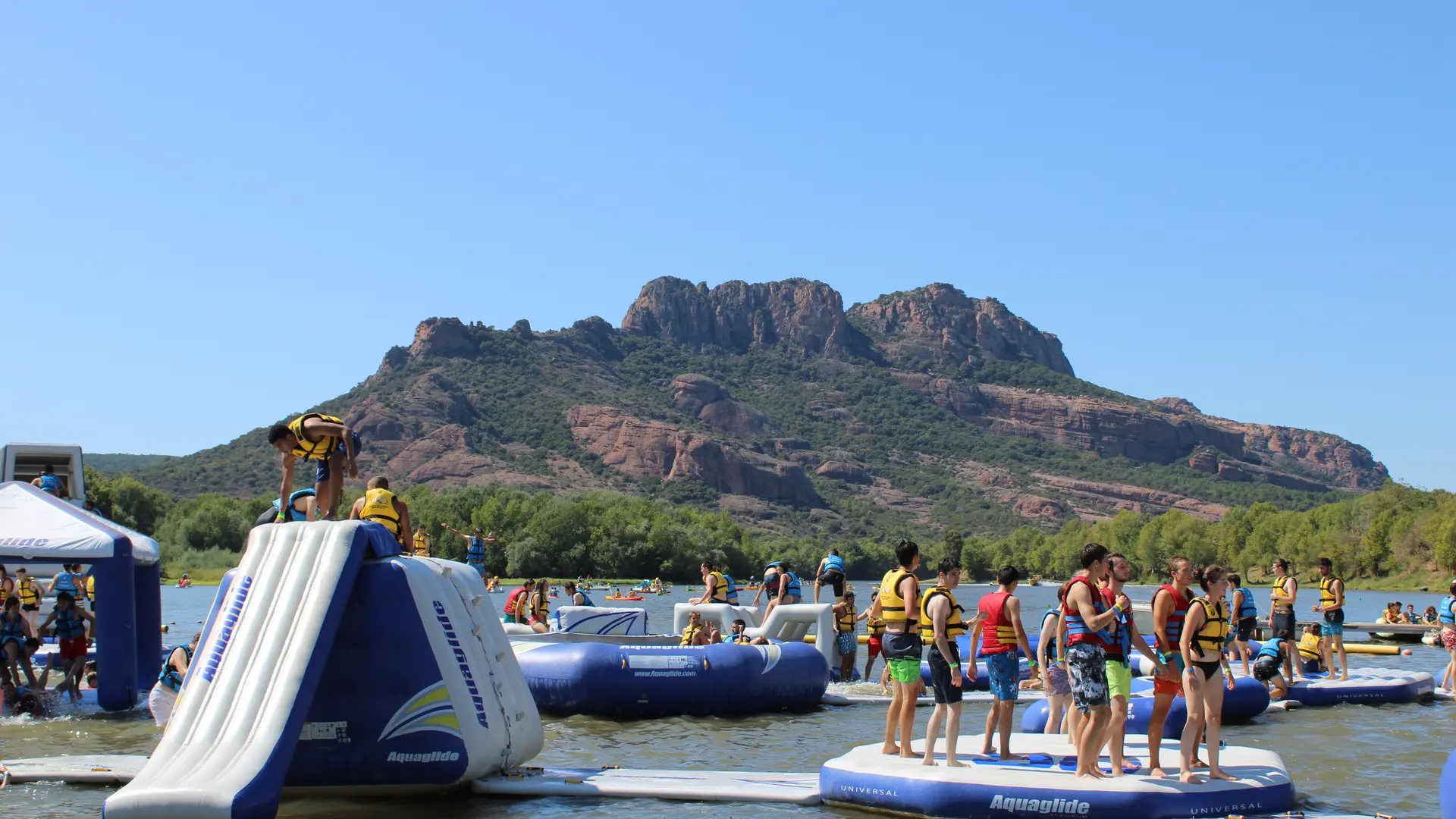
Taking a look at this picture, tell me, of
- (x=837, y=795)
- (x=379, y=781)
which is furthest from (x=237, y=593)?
(x=837, y=795)

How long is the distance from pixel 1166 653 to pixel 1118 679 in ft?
2.45

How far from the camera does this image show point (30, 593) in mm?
19500

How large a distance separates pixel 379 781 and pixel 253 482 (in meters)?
172

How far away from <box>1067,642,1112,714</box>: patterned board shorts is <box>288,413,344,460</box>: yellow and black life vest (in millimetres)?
6097

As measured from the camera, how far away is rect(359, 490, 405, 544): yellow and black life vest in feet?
39.6

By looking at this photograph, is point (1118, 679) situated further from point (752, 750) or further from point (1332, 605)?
point (1332, 605)

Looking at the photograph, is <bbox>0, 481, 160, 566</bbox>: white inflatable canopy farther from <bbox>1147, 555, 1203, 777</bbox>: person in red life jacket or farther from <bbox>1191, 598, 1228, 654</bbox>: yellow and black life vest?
<bbox>1191, 598, 1228, 654</bbox>: yellow and black life vest

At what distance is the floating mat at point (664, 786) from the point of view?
1113 centimetres

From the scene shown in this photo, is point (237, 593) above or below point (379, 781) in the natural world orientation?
above

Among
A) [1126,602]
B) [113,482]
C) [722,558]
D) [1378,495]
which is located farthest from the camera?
[722,558]

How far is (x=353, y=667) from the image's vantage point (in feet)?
35.0

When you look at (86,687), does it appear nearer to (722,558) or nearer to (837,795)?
(837,795)

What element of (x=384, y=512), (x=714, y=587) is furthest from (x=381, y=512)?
(x=714, y=587)

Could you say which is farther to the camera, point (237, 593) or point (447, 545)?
point (447, 545)
